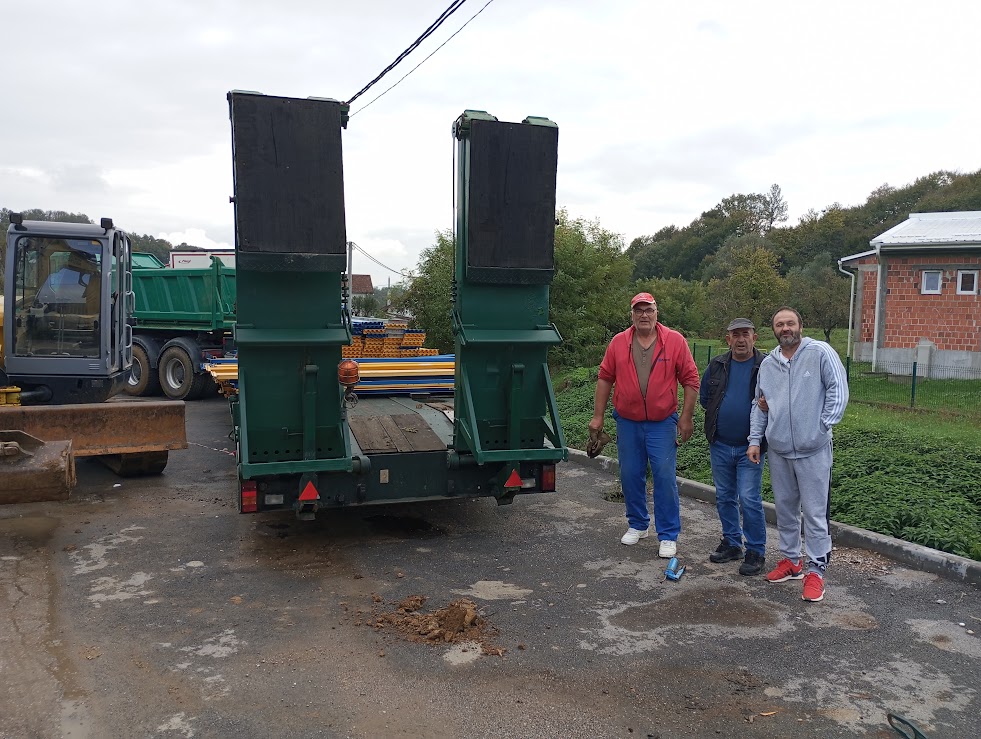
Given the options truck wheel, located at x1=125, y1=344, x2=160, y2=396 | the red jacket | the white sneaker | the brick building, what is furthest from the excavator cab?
the brick building

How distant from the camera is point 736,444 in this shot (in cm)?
549

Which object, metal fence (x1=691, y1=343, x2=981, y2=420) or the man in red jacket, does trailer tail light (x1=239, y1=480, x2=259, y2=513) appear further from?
metal fence (x1=691, y1=343, x2=981, y2=420)

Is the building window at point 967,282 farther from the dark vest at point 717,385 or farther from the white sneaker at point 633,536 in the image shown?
the white sneaker at point 633,536

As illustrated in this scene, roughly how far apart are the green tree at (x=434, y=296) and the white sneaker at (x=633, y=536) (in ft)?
37.7

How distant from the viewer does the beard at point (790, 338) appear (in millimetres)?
5066

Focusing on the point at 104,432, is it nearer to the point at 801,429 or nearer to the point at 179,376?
the point at 801,429

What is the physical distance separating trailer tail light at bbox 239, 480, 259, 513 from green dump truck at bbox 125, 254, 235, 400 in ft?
30.8

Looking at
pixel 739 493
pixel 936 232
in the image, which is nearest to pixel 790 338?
pixel 739 493

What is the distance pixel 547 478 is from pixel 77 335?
573cm

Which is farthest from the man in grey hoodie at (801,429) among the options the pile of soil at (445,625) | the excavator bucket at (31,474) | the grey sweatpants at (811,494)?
the excavator bucket at (31,474)

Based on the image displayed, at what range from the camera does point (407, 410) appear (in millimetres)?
7539

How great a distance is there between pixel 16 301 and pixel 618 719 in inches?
305

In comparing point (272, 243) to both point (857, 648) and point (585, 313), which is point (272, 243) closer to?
point (857, 648)

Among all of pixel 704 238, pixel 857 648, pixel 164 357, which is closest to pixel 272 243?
pixel 857 648
